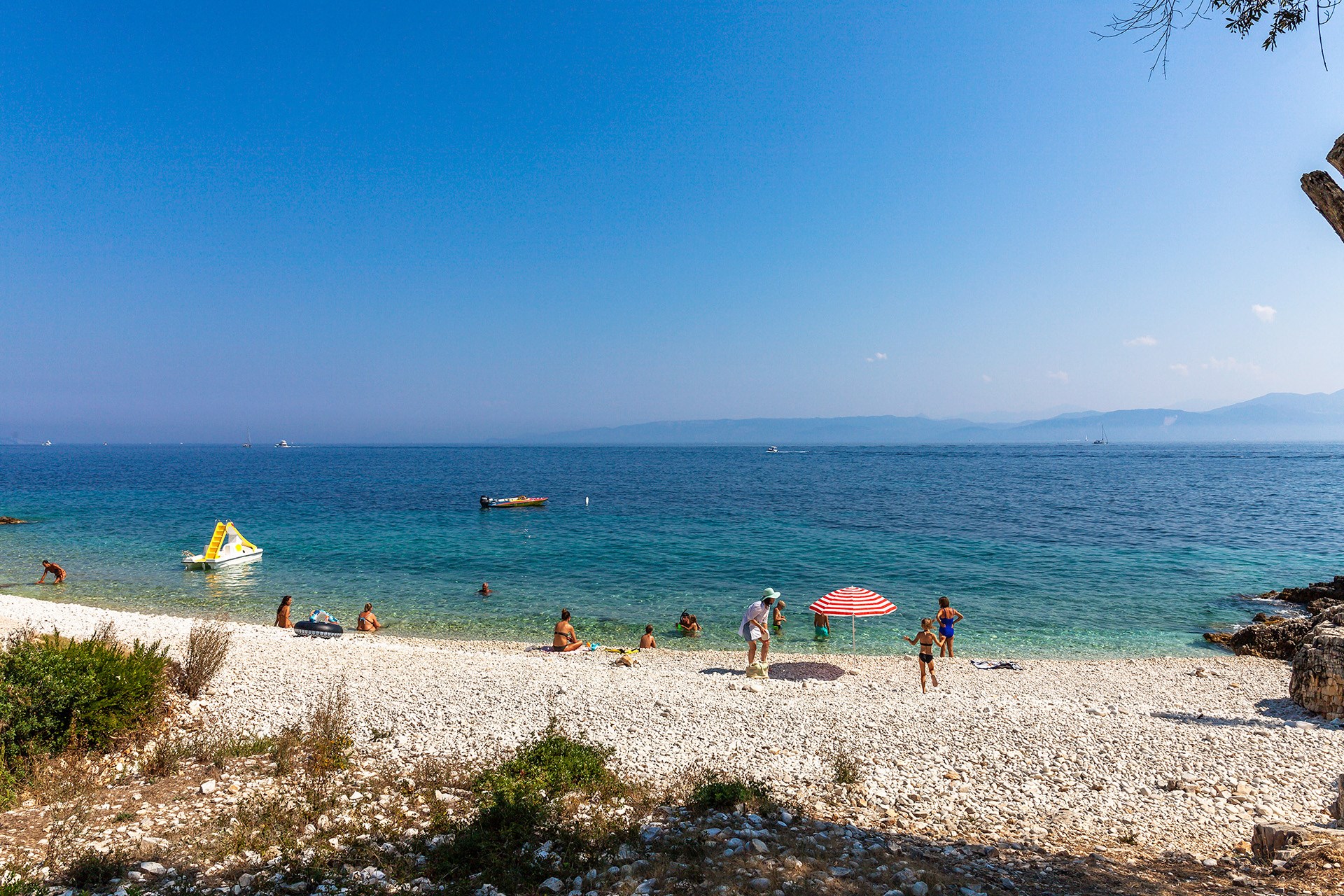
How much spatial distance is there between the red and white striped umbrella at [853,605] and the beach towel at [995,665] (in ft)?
9.28

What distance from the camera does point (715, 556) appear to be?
36125mm

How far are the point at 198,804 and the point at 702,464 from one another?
14701 centimetres

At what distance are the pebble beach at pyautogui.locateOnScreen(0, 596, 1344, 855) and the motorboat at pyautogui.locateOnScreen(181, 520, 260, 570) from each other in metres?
15.9

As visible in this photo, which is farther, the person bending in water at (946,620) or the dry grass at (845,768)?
the person bending in water at (946,620)

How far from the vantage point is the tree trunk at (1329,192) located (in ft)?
14.1

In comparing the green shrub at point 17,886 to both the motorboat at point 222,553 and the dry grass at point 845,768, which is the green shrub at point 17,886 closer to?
the dry grass at point 845,768

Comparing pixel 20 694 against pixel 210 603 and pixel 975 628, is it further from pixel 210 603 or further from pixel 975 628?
pixel 975 628

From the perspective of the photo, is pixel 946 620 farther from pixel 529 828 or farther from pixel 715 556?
pixel 715 556

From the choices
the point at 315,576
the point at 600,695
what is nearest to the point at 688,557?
the point at 315,576

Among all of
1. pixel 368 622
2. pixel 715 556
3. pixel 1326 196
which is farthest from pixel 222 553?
pixel 1326 196

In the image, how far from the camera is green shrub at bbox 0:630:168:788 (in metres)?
7.62

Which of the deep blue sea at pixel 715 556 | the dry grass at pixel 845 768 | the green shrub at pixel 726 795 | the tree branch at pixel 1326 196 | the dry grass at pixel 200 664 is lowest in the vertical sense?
the deep blue sea at pixel 715 556

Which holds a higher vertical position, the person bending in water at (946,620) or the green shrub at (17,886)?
the green shrub at (17,886)

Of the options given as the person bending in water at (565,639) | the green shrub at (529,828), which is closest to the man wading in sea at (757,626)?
the person bending in water at (565,639)
